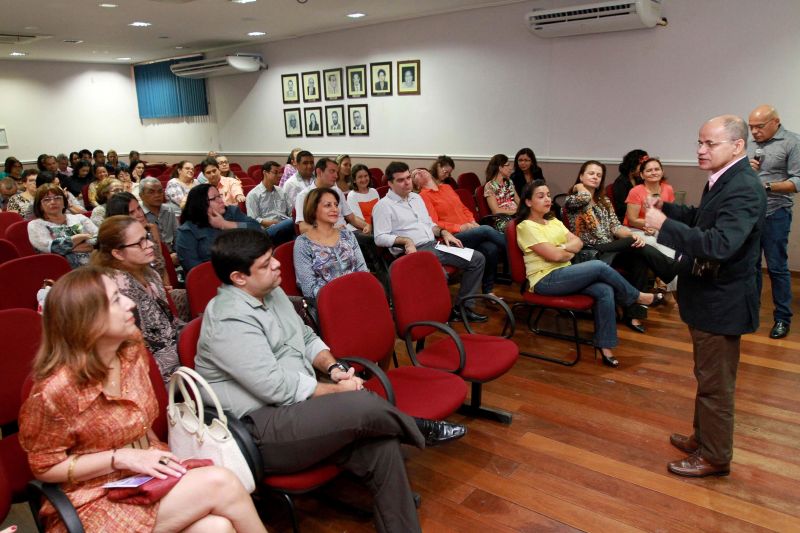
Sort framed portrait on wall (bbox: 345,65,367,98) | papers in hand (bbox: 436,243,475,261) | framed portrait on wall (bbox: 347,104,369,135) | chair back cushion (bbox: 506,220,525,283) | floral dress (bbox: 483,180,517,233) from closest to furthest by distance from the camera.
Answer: chair back cushion (bbox: 506,220,525,283)
papers in hand (bbox: 436,243,475,261)
floral dress (bbox: 483,180,517,233)
framed portrait on wall (bbox: 345,65,367,98)
framed portrait on wall (bbox: 347,104,369,135)

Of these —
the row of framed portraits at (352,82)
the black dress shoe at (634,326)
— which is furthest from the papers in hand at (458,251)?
the row of framed portraits at (352,82)

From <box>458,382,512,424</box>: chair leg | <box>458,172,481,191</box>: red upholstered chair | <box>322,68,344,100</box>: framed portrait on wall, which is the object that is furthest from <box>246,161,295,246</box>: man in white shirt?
<box>322,68,344,100</box>: framed portrait on wall

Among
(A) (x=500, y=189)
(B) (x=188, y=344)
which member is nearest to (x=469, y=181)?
(A) (x=500, y=189)

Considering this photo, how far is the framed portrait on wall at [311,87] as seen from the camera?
9.20m

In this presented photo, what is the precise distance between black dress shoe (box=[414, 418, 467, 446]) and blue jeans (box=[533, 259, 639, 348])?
165 centimetres

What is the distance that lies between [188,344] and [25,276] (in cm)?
170

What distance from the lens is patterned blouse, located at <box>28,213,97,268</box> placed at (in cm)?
380

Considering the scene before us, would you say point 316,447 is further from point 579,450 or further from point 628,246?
→ point 628,246

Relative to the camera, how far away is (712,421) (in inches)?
95.3

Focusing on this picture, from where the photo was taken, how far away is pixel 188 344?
6.79 feet

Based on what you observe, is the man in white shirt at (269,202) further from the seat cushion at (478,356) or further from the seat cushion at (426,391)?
the seat cushion at (426,391)

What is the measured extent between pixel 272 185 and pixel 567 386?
3747 millimetres

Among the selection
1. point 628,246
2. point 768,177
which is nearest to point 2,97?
point 628,246

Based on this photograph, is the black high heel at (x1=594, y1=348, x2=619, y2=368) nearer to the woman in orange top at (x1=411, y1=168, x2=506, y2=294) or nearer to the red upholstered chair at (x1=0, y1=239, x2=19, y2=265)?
the woman in orange top at (x1=411, y1=168, x2=506, y2=294)
